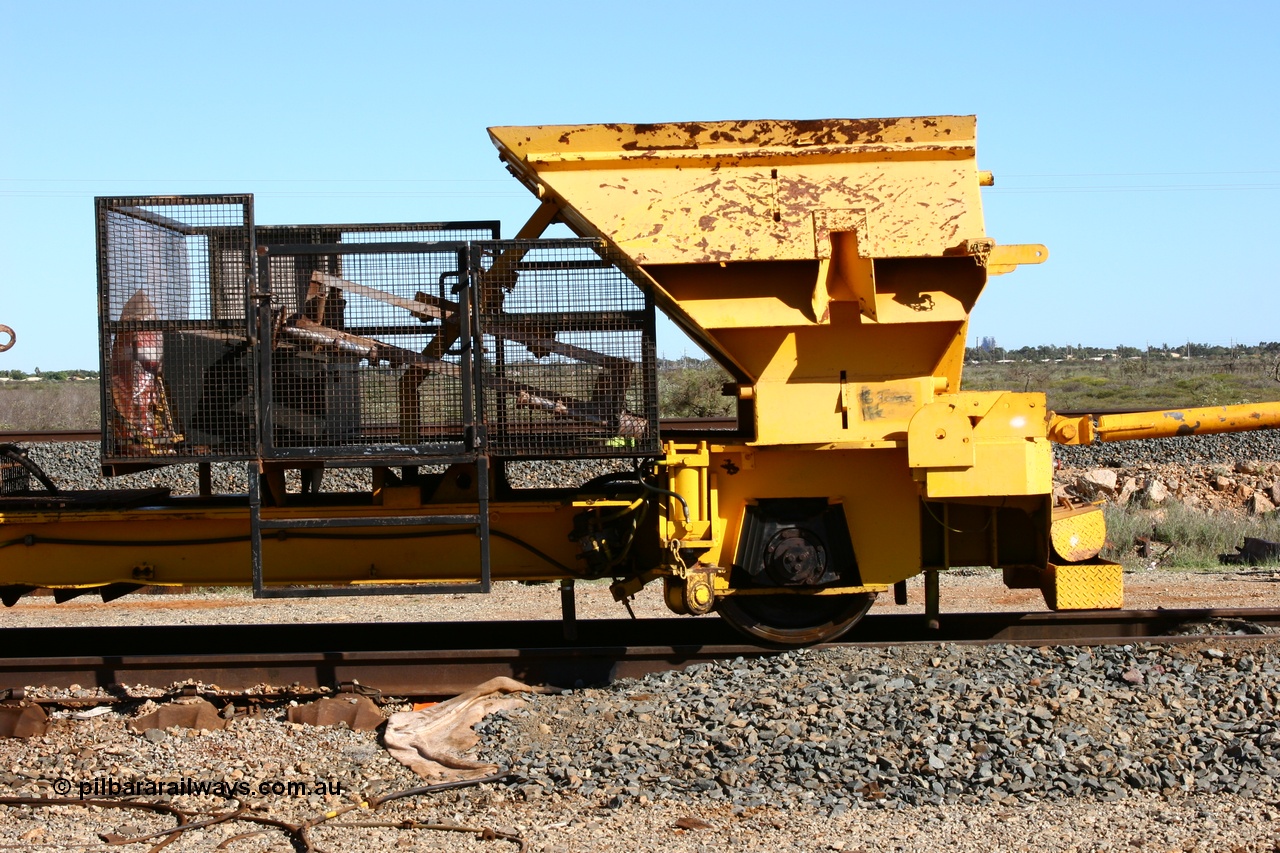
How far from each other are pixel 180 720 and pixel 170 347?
6.62ft

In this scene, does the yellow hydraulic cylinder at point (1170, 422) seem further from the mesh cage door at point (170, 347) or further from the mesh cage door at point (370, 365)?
the mesh cage door at point (170, 347)

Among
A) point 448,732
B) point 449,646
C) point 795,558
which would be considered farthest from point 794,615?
point 449,646

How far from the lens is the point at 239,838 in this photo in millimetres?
4715

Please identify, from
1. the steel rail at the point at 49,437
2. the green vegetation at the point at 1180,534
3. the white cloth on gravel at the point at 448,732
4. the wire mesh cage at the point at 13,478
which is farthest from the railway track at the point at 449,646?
the steel rail at the point at 49,437

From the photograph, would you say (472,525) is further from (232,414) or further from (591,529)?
(232,414)

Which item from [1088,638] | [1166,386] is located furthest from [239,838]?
[1166,386]

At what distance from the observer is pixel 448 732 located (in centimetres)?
579

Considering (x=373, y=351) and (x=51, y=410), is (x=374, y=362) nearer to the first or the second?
(x=373, y=351)

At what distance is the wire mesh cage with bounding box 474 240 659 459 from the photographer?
6.38 meters

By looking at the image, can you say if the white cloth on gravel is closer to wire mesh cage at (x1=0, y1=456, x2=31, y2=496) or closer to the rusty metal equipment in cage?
the rusty metal equipment in cage

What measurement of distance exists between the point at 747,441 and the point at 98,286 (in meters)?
3.64

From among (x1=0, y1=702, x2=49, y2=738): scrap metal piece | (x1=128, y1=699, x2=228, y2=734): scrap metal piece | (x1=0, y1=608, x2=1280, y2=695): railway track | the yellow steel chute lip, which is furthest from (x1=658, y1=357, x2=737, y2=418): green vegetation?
(x1=0, y1=702, x2=49, y2=738): scrap metal piece

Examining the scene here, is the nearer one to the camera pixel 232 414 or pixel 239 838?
pixel 239 838

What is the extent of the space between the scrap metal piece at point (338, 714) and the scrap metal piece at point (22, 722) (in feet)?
4.21
